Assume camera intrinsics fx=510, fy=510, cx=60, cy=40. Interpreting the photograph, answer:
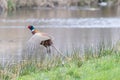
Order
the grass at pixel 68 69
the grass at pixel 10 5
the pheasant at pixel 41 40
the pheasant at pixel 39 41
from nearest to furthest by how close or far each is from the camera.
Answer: the grass at pixel 68 69 < the pheasant at pixel 39 41 < the pheasant at pixel 41 40 < the grass at pixel 10 5

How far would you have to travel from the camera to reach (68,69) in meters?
12.1

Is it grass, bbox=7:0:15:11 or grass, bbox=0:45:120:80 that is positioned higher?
grass, bbox=0:45:120:80

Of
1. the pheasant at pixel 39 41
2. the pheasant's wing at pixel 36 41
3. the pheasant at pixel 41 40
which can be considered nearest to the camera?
the pheasant's wing at pixel 36 41

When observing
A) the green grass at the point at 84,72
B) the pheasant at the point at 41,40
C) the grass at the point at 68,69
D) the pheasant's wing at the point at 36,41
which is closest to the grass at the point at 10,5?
the pheasant at the point at 41,40

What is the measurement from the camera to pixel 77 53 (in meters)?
14.5

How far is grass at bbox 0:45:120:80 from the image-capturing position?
1094 cm

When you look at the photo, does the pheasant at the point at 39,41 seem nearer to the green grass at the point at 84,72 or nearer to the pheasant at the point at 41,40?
the pheasant at the point at 41,40

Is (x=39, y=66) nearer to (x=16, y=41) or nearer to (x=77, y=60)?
(x=77, y=60)

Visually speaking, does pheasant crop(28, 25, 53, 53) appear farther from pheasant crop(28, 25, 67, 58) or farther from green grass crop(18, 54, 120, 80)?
green grass crop(18, 54, 120, 80)

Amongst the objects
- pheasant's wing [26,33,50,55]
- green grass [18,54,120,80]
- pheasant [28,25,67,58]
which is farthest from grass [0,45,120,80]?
pheasant [28,25,67,58]

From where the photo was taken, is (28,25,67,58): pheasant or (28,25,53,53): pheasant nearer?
(28,25,67,58): pheasant

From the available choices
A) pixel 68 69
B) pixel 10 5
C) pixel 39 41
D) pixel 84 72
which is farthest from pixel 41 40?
pixel 10 5

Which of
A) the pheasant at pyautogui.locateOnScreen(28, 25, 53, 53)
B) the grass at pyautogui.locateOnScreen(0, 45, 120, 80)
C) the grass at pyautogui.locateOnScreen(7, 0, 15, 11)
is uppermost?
the grass at pyautogui.locateOnScreen(0, 45, 120, 80)

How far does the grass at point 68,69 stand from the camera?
1094cm
